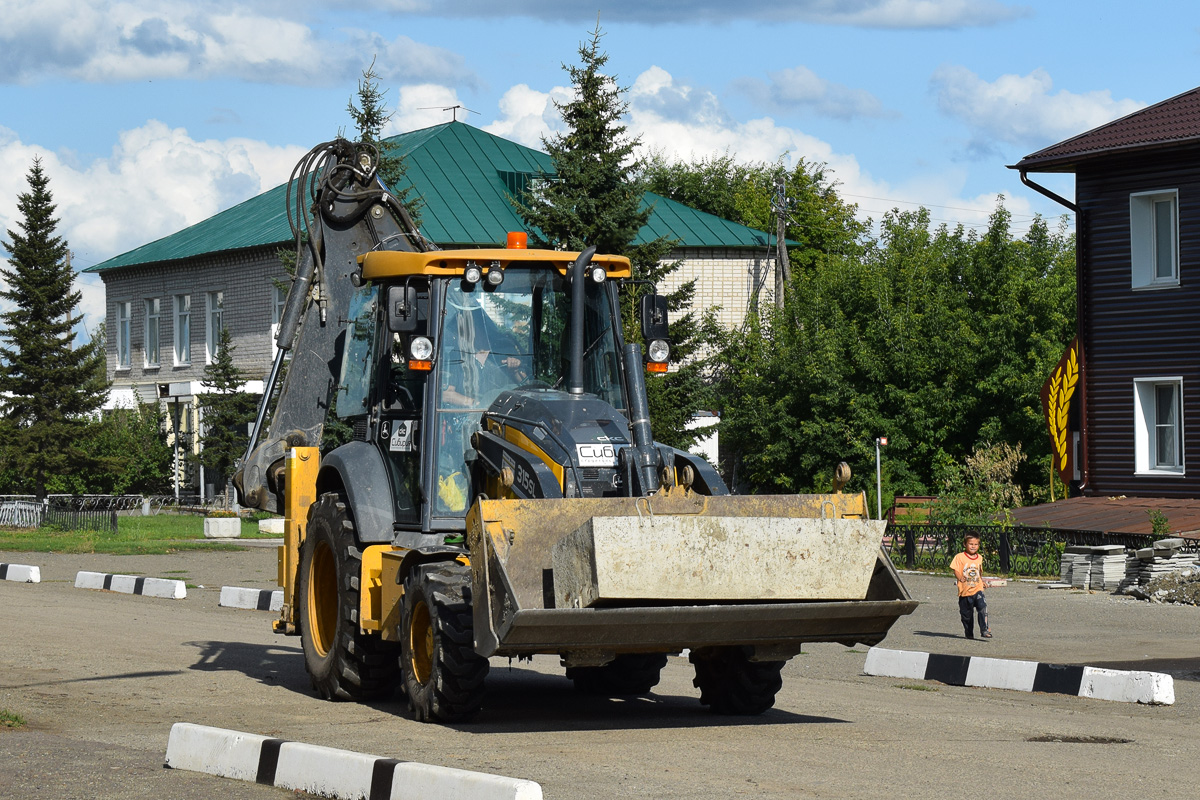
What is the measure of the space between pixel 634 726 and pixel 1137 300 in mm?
21258

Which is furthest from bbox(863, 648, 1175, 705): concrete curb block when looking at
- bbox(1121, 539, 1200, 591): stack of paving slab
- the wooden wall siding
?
the wooden wall siding

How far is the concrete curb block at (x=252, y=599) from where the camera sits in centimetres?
1983

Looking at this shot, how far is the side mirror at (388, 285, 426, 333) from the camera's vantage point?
33.6ft

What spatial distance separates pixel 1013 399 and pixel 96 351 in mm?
28844

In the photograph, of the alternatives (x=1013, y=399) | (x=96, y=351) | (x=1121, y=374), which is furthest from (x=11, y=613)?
(x=96, y=351)

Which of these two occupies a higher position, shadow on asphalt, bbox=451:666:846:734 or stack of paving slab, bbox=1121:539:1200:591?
stack of paving slab, bbox=1121:539:1200:591

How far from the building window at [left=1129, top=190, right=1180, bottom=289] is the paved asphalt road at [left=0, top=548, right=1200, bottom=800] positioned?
13.0 metres

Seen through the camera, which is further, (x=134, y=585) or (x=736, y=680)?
(x=134, y=585)

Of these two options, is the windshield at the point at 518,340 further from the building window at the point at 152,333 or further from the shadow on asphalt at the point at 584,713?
the building window at the point at 152,333

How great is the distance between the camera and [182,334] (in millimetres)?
54625

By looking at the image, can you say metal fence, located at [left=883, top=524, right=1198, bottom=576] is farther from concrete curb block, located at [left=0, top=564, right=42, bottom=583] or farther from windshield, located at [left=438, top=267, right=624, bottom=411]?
windshield, located at [left=438, top=267, right=624, bottom=411]

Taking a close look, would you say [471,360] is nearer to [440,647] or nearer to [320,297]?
[440,647]

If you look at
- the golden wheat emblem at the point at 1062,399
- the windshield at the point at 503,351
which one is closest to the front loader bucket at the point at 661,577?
the windshield at the point at 503,351

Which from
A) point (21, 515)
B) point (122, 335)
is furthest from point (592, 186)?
point (122, 335)
